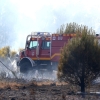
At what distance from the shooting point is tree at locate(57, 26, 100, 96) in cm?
2039

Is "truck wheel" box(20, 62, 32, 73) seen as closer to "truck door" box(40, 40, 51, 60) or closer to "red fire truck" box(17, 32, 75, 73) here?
"red fire truck" box(17, 32, 75, 73)

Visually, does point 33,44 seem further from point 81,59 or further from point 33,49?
point 81,59

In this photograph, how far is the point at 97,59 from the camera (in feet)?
67.3

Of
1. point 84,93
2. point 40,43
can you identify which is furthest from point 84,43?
point 40,43

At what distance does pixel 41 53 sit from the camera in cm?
3719

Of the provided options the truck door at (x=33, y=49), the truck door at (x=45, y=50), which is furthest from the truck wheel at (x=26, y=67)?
the truck door at (x=45, y=50)

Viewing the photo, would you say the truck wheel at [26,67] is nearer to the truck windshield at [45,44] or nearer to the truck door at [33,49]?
the truck door at [33,49]

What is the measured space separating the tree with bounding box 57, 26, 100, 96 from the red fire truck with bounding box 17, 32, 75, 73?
15.3m

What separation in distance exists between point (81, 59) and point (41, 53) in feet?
55.4

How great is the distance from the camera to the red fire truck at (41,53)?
36406 millimetres

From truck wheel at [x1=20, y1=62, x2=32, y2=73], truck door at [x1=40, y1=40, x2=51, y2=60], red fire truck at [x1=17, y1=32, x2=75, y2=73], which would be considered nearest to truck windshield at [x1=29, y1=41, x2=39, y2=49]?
red fire truck at [x1=17, y1=32, x2=75, y2=73]

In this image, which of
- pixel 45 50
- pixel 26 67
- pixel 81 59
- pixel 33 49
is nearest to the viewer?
pixel 81 59

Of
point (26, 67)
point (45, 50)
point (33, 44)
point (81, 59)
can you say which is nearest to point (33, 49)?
point (33, 44)

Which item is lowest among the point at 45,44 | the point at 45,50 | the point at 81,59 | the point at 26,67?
the point at 26,67
